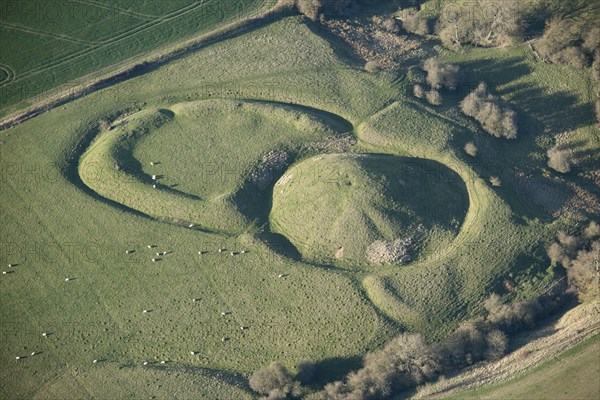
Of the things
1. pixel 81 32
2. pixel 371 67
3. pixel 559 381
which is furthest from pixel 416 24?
pixel 559 381

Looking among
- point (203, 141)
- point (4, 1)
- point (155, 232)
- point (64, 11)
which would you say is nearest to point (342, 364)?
point (155, 232)

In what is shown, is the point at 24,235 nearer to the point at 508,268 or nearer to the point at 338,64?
the point at 338,64

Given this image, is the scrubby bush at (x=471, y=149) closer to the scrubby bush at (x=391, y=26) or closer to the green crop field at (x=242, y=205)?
the green crop field at (x=242, y=205)

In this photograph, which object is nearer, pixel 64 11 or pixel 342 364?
pixel 342 364

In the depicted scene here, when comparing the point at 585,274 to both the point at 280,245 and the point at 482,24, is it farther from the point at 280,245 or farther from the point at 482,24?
the point at 482,24

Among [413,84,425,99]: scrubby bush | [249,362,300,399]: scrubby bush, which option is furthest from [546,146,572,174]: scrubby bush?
[249,362,300,399]: scrubby bush

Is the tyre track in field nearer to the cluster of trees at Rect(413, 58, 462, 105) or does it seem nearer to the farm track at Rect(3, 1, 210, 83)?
the farm track at Rect(3, 1, 210, 83)

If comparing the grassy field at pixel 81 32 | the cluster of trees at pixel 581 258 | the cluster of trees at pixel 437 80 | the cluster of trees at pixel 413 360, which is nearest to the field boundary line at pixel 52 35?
the grassy field at pixel 81 32
